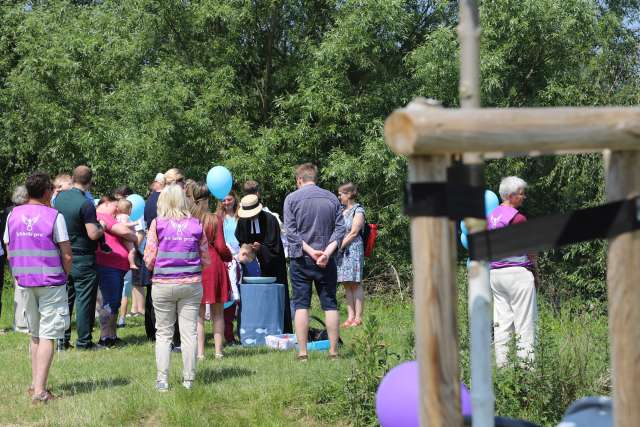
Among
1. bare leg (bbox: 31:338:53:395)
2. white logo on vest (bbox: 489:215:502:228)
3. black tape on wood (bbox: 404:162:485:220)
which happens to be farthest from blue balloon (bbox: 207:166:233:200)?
black tape on wood (bbox: 404:162:485:220)

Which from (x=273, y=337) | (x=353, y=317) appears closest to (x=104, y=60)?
(x=353, y=317)

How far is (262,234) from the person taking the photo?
1058cm

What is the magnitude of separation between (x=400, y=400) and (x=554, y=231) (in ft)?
4.32

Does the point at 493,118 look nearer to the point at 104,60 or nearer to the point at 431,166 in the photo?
the point at 431,166

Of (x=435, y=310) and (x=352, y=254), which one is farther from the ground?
(x=352, y=254)

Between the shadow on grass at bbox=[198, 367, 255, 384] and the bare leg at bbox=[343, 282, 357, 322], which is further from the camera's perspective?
the bare leg at bbox=[343, 282, 357, 322]

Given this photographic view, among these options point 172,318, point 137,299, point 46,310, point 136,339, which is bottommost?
point 136,339

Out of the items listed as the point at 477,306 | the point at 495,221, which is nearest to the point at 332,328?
the point at 495,221

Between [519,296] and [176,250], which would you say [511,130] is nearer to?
[176,250]

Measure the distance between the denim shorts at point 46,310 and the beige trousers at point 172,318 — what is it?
0.75m

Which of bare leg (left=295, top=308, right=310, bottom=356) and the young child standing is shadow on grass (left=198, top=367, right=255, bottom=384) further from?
the young child standing

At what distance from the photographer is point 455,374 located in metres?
2.97

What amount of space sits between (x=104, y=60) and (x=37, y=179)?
557 inches

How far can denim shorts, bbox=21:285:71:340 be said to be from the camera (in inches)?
291
